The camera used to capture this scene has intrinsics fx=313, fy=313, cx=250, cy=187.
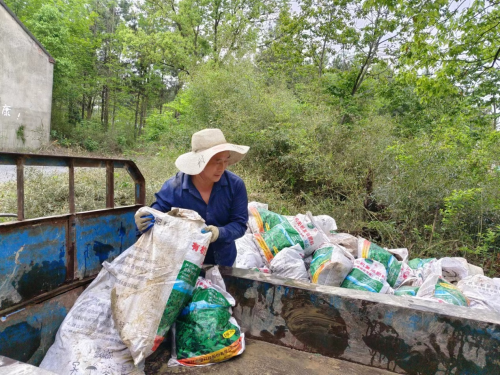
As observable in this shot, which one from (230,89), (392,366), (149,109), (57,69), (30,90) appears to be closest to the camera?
(392,366)

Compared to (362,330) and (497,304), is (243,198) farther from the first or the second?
(497,304)

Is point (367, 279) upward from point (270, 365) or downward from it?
upward

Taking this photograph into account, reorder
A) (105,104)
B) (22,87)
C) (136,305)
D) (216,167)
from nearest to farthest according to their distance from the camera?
(136,305) < (216,167) < (22,87) < (105,104)

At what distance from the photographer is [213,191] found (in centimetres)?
215

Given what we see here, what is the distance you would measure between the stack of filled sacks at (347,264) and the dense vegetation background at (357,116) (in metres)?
1.00

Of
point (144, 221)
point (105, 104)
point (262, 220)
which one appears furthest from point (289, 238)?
point (105, 104)

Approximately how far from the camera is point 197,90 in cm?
1034

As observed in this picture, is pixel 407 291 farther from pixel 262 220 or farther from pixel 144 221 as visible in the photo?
pixel 144 221

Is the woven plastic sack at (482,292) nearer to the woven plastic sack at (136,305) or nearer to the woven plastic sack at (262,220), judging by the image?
the woven plastic sack at (262,220)

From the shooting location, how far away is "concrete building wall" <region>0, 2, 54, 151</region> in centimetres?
1282

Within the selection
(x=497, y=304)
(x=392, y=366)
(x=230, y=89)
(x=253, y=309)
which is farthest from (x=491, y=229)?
(x=230, y=89)

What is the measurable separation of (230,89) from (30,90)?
1017 centimetres

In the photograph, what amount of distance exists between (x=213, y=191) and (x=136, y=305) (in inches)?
33.8

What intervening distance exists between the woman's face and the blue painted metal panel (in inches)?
37.6
